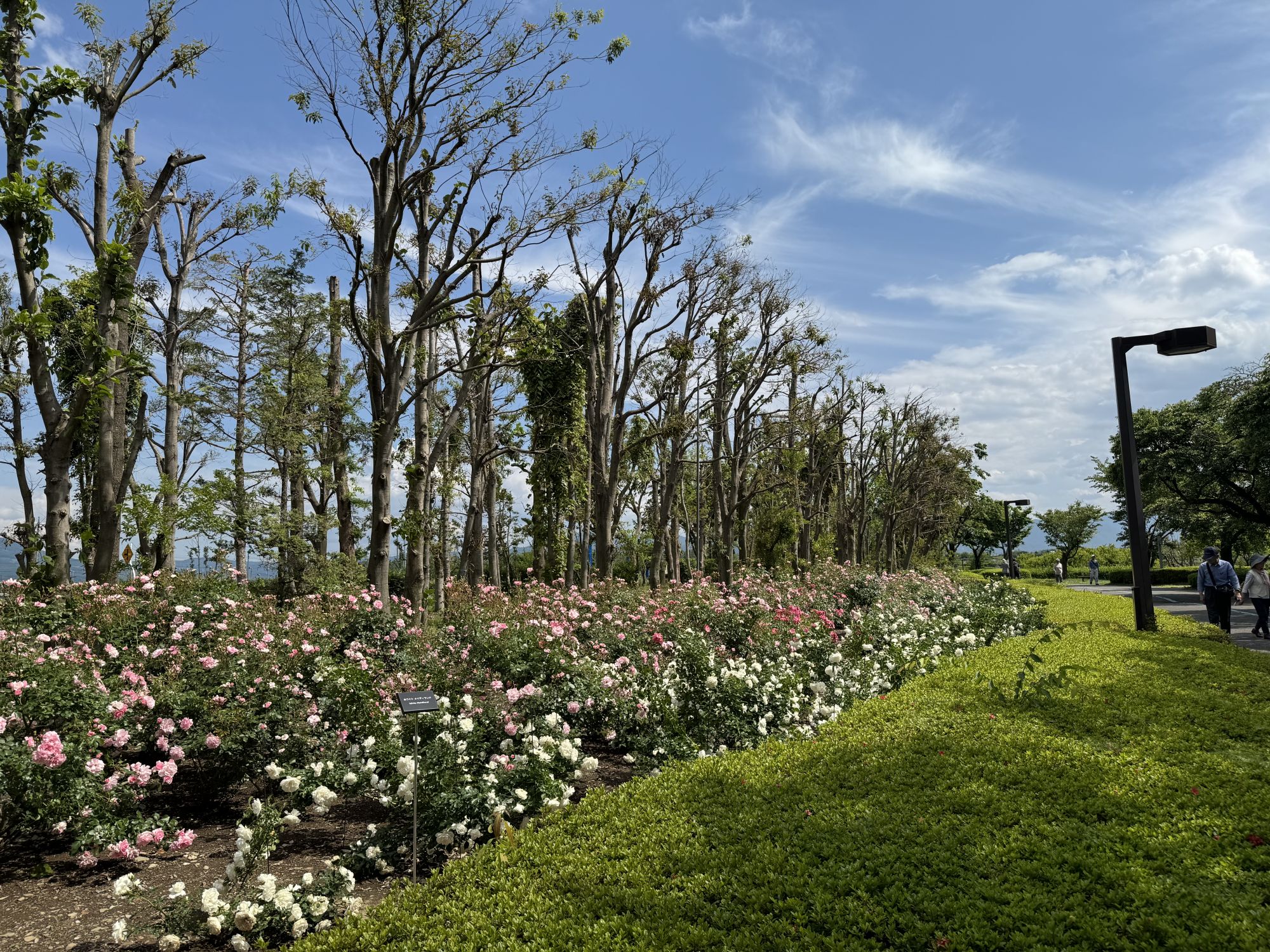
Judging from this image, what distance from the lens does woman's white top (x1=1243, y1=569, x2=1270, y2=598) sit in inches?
492

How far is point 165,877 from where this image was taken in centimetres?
431

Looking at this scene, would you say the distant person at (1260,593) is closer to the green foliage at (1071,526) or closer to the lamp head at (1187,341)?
the lamp head at (1187,341)

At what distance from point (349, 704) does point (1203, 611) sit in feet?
68.2

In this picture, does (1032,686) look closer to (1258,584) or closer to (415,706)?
(415,706)

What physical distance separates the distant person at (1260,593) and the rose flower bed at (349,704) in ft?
22.3

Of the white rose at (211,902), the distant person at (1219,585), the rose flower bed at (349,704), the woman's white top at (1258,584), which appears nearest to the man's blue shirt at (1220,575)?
the distant person at (1219,585)

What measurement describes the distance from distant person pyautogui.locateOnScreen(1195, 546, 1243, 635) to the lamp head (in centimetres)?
462

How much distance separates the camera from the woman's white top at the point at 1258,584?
12.5m

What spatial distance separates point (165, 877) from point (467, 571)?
1425cm

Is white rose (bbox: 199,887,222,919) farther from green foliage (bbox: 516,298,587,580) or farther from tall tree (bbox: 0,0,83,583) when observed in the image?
green foliage (bbox: 516,298,587,580)

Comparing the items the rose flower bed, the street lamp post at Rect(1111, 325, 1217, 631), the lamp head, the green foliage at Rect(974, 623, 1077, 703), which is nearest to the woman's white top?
the street lamp post at Rect(1111, 325, 1217, 631)

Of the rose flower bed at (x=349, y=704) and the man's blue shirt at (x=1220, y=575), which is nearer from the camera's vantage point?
the rose flower bed at (x=349, y=704)

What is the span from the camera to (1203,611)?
706 inches

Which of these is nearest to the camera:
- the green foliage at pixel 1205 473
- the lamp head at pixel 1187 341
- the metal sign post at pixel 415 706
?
the metal sign post at pixel 415 706
